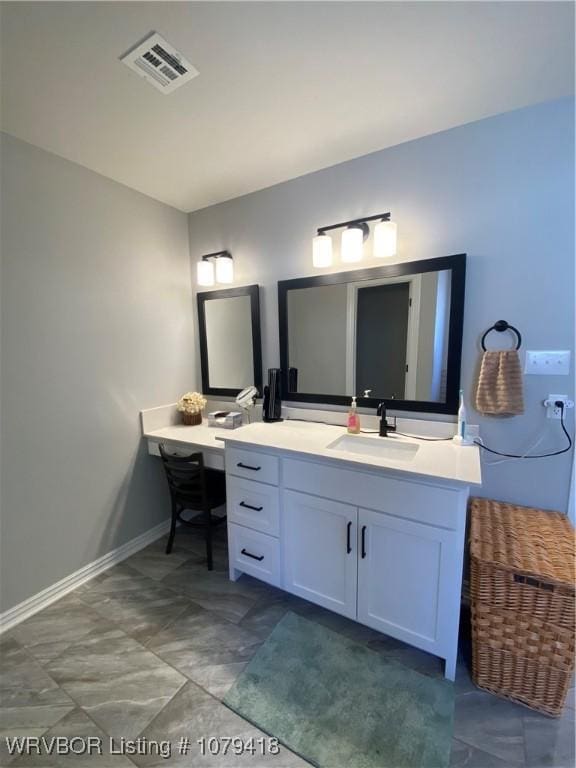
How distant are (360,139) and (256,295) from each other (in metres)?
1.06

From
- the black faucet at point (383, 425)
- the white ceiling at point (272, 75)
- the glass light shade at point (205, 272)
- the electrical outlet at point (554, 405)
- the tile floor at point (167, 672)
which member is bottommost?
the tile floor at point (167, 672)

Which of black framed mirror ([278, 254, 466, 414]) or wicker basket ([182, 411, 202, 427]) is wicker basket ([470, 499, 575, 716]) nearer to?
black framed mirror ([278, 254, 466, 414])

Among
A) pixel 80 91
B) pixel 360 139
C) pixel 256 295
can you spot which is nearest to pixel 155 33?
pixel 80 91

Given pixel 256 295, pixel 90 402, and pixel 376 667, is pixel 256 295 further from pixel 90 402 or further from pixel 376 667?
pixel 376 667

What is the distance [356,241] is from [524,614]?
1.81 metres

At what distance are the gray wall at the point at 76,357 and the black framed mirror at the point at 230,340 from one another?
25 cm

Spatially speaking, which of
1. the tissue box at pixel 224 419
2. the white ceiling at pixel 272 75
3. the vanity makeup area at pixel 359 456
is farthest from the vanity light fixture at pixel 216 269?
the tissue box at pixel 224 419

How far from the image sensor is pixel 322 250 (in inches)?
75.0

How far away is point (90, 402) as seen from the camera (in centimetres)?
196

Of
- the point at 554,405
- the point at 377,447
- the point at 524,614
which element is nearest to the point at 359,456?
the point at 377,447

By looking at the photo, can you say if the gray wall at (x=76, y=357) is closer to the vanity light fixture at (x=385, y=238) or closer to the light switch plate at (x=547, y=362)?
the vanity light fixture at (x=385, y=238)

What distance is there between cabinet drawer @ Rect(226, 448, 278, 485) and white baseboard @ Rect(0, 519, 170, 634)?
1050 millimetres

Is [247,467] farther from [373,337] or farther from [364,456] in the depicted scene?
[373,337]

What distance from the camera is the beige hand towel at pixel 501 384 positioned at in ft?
4.99
